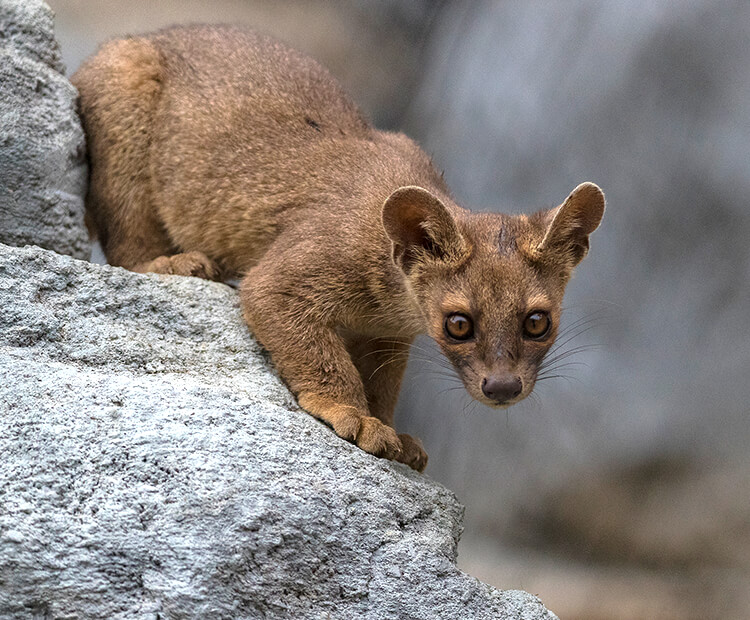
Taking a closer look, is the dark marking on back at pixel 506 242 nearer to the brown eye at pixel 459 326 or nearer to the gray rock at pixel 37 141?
the brown eye at pixel 459 326

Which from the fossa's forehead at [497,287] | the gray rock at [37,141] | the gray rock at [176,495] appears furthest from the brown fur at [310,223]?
the gray rock at [176,495]

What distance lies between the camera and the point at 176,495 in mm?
3279

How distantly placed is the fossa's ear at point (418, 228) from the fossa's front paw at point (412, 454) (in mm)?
848

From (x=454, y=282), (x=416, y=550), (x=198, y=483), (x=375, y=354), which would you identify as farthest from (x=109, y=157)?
(x=416, y=550)

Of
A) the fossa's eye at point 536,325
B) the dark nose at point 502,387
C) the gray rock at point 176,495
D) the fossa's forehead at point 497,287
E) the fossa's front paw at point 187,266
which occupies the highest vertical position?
the fossa's forehead at point 497,287

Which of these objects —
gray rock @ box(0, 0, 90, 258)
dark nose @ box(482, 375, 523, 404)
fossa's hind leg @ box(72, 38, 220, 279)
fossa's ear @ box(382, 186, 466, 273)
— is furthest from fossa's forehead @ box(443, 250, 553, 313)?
gray rock @ box(0, 0, 90, 258)

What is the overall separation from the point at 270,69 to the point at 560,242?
2262 mm

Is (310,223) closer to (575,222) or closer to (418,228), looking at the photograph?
(418,228)

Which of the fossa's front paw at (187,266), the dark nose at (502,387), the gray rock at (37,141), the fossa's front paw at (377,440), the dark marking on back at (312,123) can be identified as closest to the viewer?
the dark nose at (502,387)

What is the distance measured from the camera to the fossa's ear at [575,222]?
423cm

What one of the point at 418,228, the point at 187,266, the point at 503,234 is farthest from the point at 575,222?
the point at 187,266

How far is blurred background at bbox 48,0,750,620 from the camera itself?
20.9ft

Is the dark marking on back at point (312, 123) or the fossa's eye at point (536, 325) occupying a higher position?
the fossa's eye at point (536, 325)

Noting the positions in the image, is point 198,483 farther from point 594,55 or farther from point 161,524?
point 594,55
